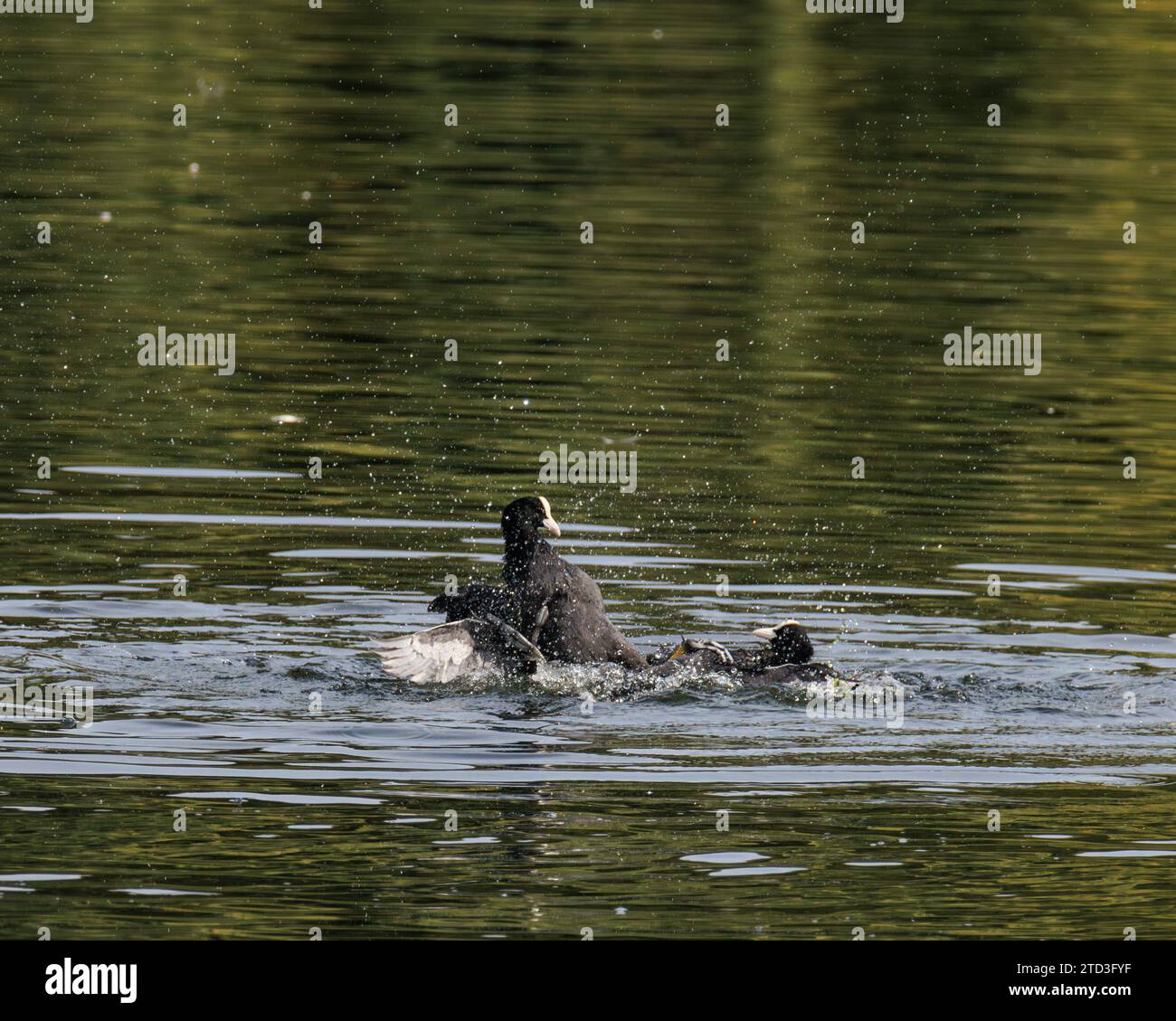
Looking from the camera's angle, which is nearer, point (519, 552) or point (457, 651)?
point (457, 651)

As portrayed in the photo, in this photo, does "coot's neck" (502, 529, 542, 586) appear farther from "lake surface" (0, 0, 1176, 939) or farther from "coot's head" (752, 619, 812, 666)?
"coot's head" (752, 619, 812, 666)

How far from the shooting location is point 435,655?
39.4ft

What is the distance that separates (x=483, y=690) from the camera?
12.1 metres

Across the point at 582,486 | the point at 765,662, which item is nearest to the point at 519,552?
the point at 765,662

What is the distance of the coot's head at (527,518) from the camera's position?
41.0ft

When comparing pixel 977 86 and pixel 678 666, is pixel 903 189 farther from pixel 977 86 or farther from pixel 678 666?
pixel 678 666

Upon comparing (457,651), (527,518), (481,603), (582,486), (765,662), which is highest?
(582,486)

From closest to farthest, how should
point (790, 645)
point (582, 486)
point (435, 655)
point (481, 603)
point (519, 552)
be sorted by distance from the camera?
point (435, 655), point (790, 645), point (481, 603), point (519, 552), point (582, 486)

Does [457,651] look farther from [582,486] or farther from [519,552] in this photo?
[582,486]

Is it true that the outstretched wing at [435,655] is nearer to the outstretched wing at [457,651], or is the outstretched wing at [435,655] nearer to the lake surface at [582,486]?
the outstretched wing at [457,651]

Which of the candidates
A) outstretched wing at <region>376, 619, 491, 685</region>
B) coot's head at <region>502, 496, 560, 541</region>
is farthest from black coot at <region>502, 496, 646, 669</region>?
outstretched wing at <region>376, 619, 491, 685</region>

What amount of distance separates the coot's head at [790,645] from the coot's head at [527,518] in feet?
4.43

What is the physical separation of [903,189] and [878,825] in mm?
20962

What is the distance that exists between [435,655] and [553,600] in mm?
872
